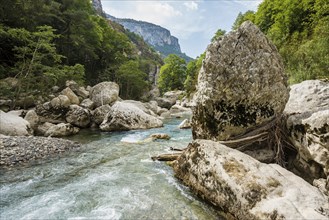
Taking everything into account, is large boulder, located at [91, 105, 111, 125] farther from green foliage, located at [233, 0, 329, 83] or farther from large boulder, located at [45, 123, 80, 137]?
green foliage, located at [233, 0, 329, 83]

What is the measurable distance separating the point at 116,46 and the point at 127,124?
33.5 metres

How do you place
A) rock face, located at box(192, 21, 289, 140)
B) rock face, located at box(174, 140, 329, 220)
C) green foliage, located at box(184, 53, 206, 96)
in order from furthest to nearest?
green foliage, located at box(184, 53, 206, 96) → rock face, located at box(192, 21, 289, 140) → rock face, located at box(174, 140, 329, 220)

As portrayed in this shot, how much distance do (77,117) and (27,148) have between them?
8.75 meters

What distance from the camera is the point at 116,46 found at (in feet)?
160

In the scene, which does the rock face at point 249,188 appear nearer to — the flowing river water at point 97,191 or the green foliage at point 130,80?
the flowing river water at point 97,191

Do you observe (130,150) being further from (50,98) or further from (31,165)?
(50,98)

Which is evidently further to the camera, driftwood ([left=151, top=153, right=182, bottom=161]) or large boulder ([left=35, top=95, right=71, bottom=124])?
large boulder ([left=35, top=95, right=71, bottom=124])

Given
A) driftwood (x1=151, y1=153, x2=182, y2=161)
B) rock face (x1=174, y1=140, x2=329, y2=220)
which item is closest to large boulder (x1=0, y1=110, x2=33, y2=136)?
driftwood (x1=151, y1=153, x2=182, y2=161)

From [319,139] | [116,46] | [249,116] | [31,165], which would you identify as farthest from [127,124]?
[116,46]

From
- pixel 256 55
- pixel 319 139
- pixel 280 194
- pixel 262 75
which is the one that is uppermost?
pixel 256 55

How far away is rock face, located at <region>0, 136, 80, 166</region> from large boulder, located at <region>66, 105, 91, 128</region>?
22.3 feet

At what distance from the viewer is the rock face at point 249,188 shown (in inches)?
183

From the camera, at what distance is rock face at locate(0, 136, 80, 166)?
9738 mm

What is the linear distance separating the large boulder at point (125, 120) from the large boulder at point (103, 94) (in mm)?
5998
